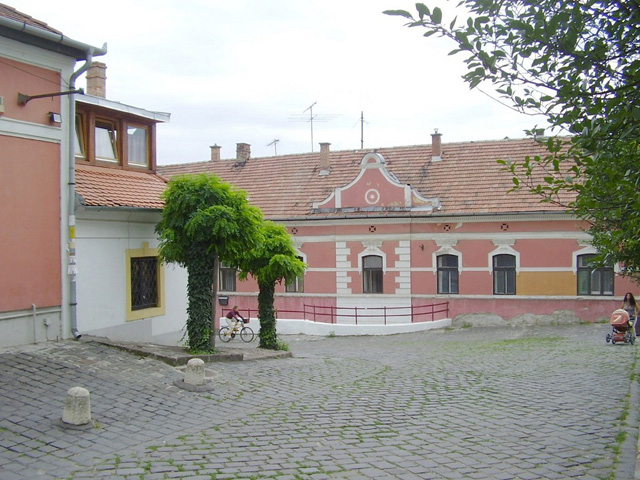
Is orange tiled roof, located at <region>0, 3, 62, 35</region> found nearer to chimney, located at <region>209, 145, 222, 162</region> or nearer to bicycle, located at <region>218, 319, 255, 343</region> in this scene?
bicycle, located at <region>218, 319, 255, 343</region>

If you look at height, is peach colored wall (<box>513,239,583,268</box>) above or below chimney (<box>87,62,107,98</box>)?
below

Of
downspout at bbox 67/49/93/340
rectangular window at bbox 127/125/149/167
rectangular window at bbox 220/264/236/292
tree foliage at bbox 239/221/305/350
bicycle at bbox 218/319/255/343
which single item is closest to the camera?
downspout at bbox 67/49/93/340

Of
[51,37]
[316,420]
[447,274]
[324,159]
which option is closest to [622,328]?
[447,274]

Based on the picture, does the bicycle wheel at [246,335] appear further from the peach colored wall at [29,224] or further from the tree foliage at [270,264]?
the peach colored wall at [29,224]

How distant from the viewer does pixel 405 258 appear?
3020 centimetres

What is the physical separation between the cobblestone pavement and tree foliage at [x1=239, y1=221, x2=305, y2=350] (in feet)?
8.83

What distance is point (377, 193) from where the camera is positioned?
1200 inches

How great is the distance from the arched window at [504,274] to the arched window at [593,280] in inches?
101

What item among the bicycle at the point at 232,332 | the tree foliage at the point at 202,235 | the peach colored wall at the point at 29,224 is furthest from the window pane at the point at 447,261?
the peach colored wall at the point at 29,224

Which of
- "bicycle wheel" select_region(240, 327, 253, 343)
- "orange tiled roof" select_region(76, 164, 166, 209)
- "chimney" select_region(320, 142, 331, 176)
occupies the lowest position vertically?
"bicycle wheel" select_region(240, 327, 253, 343)

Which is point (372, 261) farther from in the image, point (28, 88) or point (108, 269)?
point (28, 88)

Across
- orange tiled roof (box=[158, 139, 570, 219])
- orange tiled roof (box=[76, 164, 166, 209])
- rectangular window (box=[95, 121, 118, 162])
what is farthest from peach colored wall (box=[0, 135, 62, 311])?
orange tiled roof (box=[158, 139, 570, 219])

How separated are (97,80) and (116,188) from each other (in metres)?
5.22

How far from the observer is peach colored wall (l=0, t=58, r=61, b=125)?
42.2 feet
